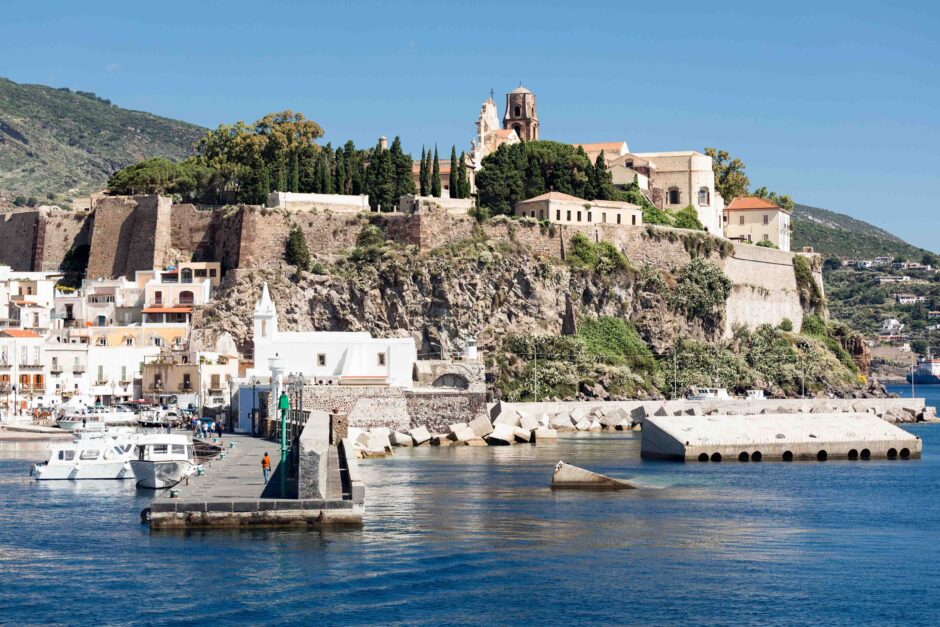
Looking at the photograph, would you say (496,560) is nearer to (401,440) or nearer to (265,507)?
(265,507)

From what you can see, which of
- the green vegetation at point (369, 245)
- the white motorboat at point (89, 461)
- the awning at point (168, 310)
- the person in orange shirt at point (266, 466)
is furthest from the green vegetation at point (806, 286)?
the person in orange shirt at point (266, 466)

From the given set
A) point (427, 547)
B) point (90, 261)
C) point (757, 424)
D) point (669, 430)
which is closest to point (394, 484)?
point (427, 547)

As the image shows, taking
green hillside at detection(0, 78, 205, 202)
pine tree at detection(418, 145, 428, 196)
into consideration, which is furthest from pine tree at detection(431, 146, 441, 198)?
green hillside at detection(0, 78, 205, 202)

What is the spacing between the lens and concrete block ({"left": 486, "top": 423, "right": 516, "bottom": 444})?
5474cm

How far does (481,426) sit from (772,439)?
431 inches

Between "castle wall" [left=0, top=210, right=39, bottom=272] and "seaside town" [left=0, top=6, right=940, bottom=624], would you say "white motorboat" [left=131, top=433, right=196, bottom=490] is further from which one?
"castle wall" [left=0, top=210, right=39, bottom=272]

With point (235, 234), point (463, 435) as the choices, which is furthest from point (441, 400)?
point (235, 234)

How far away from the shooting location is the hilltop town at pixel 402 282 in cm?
6925

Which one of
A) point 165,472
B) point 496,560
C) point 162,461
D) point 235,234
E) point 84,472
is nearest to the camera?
point 496,560

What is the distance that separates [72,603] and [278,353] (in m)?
35.2

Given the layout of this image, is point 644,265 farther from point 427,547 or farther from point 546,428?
point 427,547

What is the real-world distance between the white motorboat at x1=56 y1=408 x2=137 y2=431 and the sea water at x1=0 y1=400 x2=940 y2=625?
15247 mm

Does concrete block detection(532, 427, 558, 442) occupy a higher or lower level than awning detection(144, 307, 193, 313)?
lower

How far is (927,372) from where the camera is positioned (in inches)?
6535
